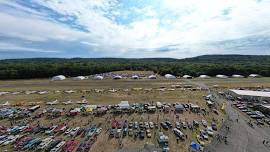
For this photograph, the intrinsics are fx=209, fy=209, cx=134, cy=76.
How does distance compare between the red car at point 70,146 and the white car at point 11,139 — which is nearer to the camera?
the red car at point 70,146

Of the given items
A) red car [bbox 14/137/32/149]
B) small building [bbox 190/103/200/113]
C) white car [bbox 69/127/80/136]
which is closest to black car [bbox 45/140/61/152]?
white car [bbox 69/127/80/136]

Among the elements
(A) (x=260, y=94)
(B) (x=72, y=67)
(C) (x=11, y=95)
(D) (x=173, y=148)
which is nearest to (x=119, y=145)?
(D) (x=173, y=148)

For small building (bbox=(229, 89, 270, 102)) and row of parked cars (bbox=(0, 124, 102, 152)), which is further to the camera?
small building (bbox=(229, 89, 270, 102))

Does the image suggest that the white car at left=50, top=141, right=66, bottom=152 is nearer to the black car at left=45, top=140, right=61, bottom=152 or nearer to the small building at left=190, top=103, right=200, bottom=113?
the black car at left=45, top=140, right=61, bottom=152

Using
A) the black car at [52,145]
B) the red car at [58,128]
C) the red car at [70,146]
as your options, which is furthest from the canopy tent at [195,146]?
the red car at [58,128]

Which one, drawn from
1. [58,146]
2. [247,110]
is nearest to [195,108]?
[247,110]

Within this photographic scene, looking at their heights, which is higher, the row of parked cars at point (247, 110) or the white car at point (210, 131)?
the row of parked cars at point (247, 110)

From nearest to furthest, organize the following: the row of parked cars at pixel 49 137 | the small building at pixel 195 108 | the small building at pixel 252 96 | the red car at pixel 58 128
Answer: the row of parked cars at pixel 49 137, the red car at pixel 58 128, the small building at pixel 195 108, the small building at pixel 252 96

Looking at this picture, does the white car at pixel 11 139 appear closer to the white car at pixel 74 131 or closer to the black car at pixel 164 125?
the white car at pixel 74 131

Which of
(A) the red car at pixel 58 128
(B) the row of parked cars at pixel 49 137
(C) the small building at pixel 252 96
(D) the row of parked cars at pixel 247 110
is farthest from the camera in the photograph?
(C) the small building at pixel 252 96

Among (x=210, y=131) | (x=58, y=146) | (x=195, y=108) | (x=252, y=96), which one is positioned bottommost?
(x=58, y=146)

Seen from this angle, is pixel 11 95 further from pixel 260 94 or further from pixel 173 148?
pixel 260 94

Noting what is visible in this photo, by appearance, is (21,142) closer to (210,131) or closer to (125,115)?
(125,115)
